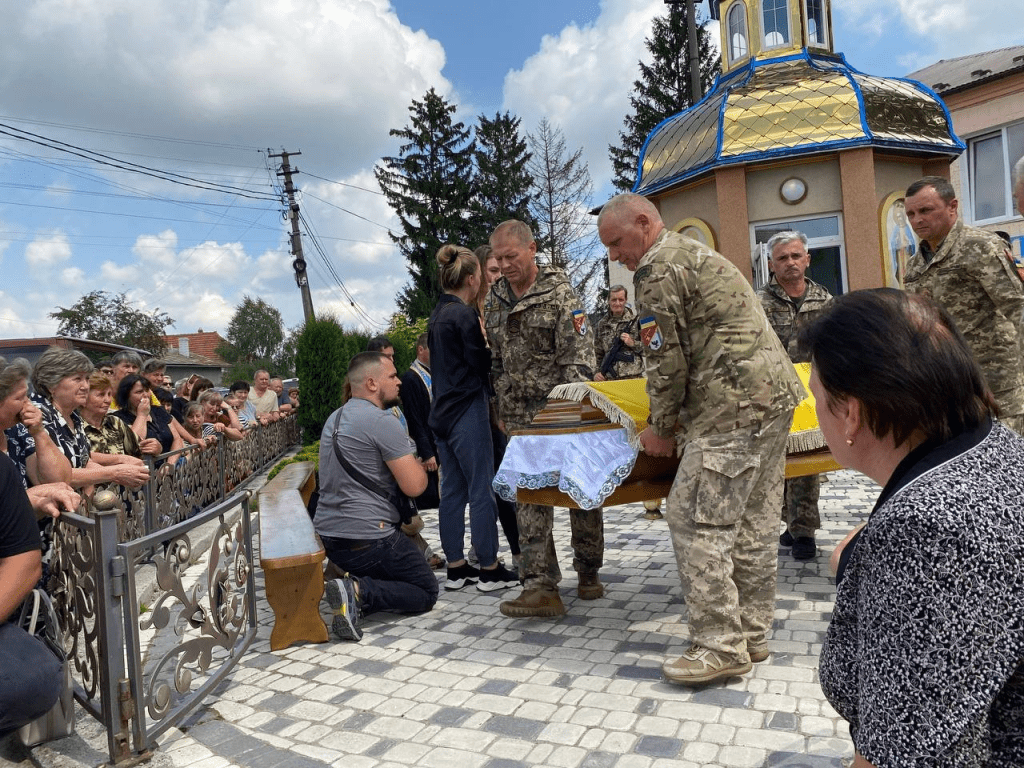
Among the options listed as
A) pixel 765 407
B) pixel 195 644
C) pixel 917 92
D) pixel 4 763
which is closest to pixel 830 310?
pixel 765 407

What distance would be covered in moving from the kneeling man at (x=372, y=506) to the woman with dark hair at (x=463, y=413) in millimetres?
467

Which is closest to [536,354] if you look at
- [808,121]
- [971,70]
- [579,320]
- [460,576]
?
[579,320]

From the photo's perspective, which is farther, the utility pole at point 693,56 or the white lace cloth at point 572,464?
the utility pole at point 693,56

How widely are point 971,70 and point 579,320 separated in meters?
21.1

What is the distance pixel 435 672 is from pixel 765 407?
203cm

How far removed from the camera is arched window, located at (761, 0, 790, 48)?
16.2m

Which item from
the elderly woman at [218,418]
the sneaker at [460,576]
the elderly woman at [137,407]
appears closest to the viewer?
the sneaker at [460,576]

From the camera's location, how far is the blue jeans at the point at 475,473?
5.30 meters

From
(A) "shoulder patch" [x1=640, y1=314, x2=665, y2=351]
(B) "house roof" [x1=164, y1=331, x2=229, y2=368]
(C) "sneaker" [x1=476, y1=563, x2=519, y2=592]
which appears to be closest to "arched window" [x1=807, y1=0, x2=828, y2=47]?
(C) "sneaker" [x1=476, y1=563, x2=519, y2=592]

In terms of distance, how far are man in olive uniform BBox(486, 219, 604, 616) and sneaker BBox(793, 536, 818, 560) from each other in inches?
59.7

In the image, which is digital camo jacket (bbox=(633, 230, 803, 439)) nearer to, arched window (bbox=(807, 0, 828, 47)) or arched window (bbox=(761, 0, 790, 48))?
arched window (bbox=(761, 0, 790, 48))

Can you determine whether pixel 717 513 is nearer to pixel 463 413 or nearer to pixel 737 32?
pixel 463 413

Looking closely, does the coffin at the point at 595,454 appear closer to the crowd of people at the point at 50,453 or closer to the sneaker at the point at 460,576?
the sneaker at the point at 460,576

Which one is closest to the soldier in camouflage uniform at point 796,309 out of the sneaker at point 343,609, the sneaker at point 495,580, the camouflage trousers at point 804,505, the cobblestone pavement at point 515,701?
the camouflage trousers at point 804,505
